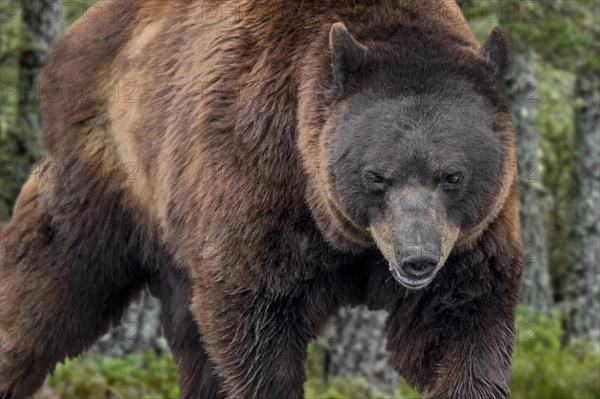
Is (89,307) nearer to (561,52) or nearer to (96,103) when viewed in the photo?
(96,103)

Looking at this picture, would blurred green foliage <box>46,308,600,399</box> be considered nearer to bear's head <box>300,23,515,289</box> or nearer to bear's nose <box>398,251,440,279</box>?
bear's head <box>300,23,515,289</box>

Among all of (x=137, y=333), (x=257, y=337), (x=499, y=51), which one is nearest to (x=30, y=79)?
(x=137, y=333)

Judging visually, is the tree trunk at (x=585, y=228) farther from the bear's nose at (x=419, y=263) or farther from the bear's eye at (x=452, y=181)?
the bear's nose at (x=419, y=263)

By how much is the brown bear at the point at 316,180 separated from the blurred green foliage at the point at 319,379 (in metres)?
2.83

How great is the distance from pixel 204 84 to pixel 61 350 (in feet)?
6.75

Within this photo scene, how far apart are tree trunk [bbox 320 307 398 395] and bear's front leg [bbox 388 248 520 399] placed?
4.45 meters

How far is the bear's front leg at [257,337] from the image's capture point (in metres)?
5.15

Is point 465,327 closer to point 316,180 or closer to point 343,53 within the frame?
point 316,180

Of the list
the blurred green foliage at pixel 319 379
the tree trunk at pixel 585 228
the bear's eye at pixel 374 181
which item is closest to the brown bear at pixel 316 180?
the bear's eye at pixel 374 181

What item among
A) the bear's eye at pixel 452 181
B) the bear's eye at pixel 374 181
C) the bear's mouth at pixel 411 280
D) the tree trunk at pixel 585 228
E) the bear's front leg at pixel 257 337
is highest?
the bear's eye at pixel 374 181

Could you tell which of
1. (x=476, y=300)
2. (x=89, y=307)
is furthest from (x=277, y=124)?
(x=89, y=307)

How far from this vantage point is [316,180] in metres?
4.85

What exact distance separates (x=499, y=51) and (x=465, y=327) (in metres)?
1.22

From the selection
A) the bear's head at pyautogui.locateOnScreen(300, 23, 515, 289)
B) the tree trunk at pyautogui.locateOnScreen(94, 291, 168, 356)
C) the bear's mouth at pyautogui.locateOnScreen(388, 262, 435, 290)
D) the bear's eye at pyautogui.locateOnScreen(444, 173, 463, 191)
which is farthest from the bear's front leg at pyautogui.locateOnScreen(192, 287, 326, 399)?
the tree trunk at pyautogui.locateOnScreen(94, 291, 168, 356)
